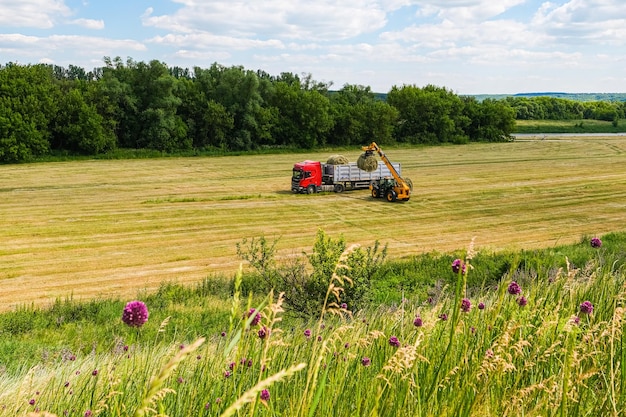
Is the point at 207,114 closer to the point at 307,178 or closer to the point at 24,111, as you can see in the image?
the point at 24,111

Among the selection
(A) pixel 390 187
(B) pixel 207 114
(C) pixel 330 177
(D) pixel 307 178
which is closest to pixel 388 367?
(A) pixel 390 187

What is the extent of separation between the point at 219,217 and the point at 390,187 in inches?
391

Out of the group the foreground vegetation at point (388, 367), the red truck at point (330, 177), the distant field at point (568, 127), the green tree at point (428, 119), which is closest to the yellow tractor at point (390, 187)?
the red truck at point (330, 177)

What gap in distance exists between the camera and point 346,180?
35.5m

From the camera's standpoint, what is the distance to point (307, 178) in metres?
34.7

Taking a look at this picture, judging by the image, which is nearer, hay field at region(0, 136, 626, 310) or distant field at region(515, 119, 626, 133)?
hay field at region(0, 136, 626, 310)

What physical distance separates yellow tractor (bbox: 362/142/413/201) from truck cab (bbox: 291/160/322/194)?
3309 millimetres

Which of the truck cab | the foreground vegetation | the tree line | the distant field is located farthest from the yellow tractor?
the distant field

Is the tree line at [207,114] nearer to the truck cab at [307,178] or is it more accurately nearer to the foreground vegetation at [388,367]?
the truck cab at [307,178]

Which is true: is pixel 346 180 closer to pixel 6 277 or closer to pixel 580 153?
pixel 6 277

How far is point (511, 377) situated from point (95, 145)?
59.0m

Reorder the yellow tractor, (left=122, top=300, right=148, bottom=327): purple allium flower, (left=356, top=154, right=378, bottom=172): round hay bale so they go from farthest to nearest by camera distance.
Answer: (left=356, top=154, right=378, bottom=172): round hay bale
the yellow tractor
(left=122, top=300, right=148, bottom=327): purple allium flower

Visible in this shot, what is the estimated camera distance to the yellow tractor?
3188 centimetres

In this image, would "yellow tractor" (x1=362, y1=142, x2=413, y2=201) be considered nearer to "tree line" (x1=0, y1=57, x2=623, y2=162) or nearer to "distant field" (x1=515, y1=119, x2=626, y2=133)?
"tree line" (x1=0, y1=57, x2=623, y2=162)
